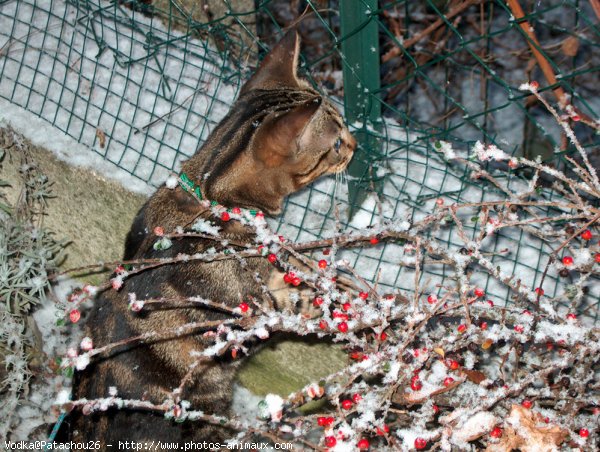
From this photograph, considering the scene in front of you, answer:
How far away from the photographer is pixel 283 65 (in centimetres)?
306

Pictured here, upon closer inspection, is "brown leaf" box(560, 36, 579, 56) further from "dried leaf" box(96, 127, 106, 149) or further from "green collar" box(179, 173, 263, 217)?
"dried leaf" box(96, 127, 106, 149)

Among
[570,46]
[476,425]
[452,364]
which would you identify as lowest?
[476,425]

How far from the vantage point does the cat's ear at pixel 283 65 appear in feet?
9.95

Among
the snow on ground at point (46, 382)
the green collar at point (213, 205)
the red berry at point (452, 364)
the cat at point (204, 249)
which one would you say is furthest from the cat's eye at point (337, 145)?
the snow on ground at point (46, 382)

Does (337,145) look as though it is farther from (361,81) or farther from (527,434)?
(527,434)

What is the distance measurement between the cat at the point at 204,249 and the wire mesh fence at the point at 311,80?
0.89 feet

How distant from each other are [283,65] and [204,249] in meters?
0.87

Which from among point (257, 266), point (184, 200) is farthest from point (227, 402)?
point (184, 200)

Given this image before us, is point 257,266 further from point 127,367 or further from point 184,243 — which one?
point 127,367

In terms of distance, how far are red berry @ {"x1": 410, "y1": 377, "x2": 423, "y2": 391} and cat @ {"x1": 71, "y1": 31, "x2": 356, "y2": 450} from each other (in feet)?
2.66

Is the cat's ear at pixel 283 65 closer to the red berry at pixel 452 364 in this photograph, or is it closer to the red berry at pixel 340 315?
the red berry at pixel 340 315

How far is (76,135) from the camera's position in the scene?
12.4 feet

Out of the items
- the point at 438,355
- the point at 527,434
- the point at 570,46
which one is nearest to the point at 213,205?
the point at 438,355

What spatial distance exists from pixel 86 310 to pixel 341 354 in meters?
1.55
